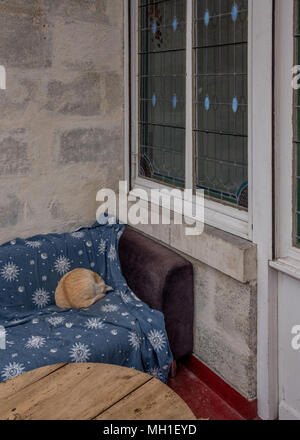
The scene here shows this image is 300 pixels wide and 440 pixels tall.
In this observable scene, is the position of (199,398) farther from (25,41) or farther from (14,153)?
(25,41)

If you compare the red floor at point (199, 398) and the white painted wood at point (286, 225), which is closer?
the white painted wood at point (286, 225)

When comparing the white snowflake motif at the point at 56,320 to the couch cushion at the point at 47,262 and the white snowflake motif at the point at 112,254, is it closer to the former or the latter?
the couch cushion at the point at 47,262

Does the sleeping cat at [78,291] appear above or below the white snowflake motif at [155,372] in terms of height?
above

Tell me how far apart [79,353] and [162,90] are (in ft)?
5.55

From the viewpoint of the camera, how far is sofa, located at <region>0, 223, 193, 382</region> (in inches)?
95.2

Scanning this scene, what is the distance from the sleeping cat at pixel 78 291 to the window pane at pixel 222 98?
88cm

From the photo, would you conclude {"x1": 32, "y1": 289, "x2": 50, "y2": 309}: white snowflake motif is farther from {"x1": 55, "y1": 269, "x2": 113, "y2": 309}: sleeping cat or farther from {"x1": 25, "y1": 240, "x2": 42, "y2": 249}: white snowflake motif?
{"x1": 25, "y1": 240, "x2": 42, "y2": 249}: white snowflake motif

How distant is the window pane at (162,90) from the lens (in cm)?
286

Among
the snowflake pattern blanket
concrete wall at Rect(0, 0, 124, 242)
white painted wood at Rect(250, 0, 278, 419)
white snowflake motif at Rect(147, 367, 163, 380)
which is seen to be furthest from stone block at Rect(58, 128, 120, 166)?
white snowflake motif at Rect(147, 367, 163, 380)

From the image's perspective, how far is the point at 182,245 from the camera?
9.11 ft

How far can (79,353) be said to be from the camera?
93.7 inches

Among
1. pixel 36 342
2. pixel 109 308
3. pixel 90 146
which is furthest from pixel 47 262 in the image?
pixel 90 146

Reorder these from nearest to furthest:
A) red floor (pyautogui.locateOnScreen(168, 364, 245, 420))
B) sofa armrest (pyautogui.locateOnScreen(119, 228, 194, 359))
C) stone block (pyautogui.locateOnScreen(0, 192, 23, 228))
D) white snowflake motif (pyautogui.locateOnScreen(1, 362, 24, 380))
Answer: white snowflake motif (pyautogui.locateOnScreen(1, 362, 24, 380))
red floor (pyautogui.locateOnScreen(168, 364, 245, 420))
sofa armrest (pyautogui.locateOnScreen(119, 228, 194, 359))
stone block (pyautogui.locateOnScreen(0, 192, 23, 228))

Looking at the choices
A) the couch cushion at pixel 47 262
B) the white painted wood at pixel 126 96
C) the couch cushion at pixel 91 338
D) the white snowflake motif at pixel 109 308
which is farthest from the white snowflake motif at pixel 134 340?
the white painted wood at pixel 126 96
